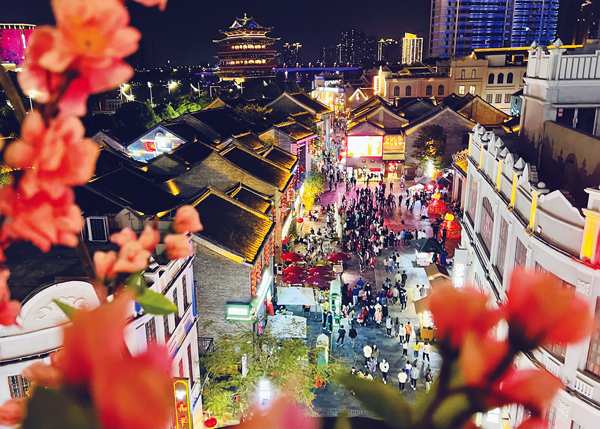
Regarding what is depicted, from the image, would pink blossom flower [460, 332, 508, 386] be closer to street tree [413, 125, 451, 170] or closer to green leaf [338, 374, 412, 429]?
green leaf [338, 374, 412, 429]

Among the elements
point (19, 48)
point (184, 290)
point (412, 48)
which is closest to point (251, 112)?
point (184, 290)

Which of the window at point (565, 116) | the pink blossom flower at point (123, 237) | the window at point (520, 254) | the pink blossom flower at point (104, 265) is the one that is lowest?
the window at point (520, 254)

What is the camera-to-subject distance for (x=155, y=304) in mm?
2152

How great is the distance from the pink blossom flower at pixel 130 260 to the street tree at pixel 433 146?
4571cm

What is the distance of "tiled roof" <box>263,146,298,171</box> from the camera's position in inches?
1310

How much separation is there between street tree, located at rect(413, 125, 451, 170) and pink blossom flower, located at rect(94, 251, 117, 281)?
1801 inches

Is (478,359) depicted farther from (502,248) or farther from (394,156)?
(394,156)

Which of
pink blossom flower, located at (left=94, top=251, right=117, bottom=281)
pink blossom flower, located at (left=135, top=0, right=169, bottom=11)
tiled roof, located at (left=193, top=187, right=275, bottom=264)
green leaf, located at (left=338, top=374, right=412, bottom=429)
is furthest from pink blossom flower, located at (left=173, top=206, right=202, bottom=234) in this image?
tiled roof, located at (left=193, top=187, right=275, bottom=264)

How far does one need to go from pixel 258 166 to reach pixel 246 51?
76068 millimetres

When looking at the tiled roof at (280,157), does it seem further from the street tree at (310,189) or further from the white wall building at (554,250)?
the white wall building at (554,250)

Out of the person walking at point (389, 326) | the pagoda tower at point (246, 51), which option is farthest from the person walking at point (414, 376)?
the pagoda tower at point (246, 51)

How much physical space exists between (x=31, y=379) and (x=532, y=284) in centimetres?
230

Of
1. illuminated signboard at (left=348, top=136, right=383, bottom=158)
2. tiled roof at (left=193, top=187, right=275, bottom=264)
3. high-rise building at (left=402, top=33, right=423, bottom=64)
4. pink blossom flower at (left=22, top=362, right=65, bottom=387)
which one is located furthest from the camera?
high-rise building at (left=402, top=33, right=423, bottom=64)

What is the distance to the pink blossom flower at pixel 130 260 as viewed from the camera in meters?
2.22
